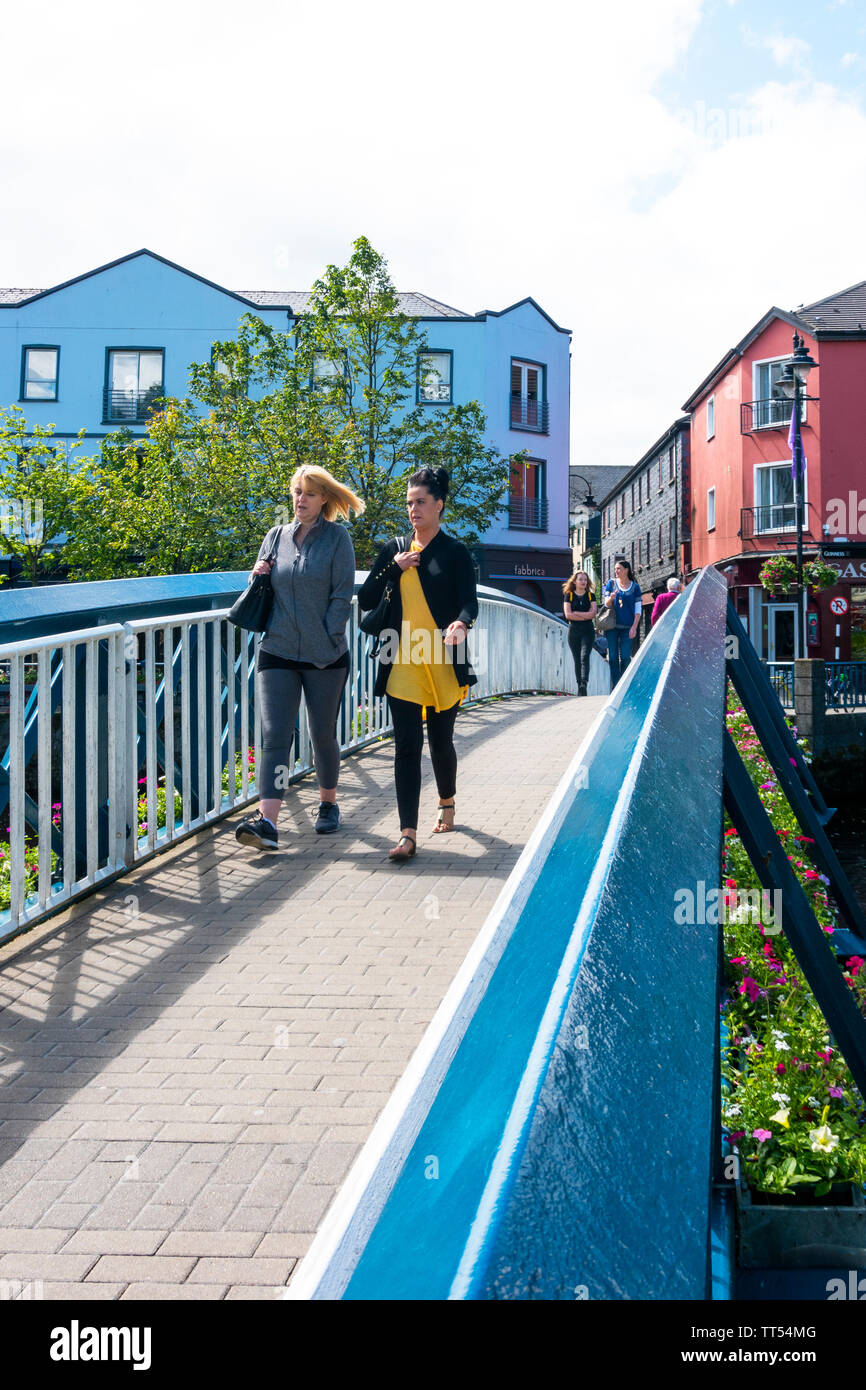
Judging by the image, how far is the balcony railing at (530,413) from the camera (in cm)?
4016

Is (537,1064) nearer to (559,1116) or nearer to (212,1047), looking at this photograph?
(559,1116)

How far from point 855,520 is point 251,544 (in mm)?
21048

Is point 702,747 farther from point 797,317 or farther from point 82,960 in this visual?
point 797,317

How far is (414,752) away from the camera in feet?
19.0

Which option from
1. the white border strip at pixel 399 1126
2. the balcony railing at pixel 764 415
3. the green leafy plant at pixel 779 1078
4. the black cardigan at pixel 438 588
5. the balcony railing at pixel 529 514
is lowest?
the green leafy plant at pixel 779 1078

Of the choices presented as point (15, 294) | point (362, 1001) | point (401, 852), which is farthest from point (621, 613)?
point (15, 294)

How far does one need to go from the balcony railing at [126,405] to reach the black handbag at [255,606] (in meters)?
33.9

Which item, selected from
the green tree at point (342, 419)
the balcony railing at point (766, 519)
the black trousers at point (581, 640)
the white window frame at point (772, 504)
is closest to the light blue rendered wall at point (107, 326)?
the balcony railing at point (766, 519)

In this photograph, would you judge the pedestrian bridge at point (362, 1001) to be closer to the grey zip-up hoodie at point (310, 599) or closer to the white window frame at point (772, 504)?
the grey zip-up hoodie at point (310, 599)

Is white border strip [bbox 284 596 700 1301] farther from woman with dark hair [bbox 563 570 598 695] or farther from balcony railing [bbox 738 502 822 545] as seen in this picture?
balcony railing [bbox 738 502 822 545]

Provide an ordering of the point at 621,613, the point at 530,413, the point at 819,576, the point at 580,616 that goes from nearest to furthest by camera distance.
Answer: the point at 621,613 → the point at 580,616 → the point at 819,576 → the point at 530,413

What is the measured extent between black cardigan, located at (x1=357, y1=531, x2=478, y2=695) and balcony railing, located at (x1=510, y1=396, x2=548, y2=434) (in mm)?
35088

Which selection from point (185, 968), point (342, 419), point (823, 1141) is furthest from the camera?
Answer: point (342, 419)

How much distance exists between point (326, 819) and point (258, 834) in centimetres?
77
